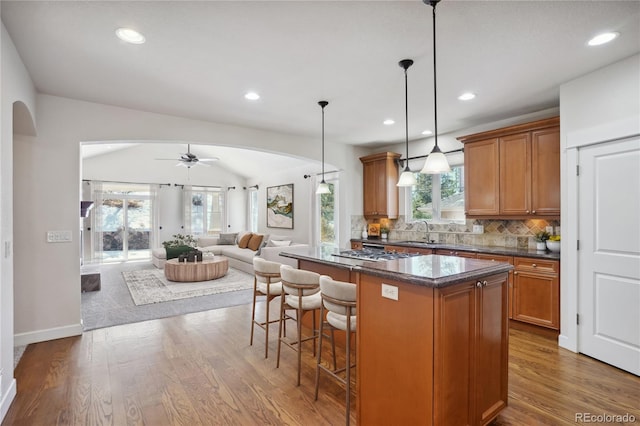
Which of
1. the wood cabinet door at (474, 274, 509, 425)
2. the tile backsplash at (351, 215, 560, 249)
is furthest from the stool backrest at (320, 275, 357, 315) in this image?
the tile backsplash at (351, 215, 560, 249)

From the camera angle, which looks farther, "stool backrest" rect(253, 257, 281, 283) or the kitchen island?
"stool backrest" rect(253, 257, 281, 283)

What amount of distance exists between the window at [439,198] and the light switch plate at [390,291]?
137 inches

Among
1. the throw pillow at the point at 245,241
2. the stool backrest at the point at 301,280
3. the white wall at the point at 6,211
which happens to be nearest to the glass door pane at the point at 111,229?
the throw pillow at the point at 245,241

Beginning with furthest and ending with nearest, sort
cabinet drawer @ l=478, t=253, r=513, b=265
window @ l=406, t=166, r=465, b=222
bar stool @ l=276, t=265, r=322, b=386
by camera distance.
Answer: window @ l=406, t=166, r=465, b=222 < cabinet drawer @ l=478, t=253, r=513, b=265 < bar stool @ l=276, t=265, r=322, b=386

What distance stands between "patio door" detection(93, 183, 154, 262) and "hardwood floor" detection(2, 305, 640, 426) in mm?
5951

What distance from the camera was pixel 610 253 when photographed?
9.46 ft

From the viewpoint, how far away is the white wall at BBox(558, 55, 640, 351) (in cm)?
277

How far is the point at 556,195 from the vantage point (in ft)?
12.0

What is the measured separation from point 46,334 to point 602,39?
19.3 ft

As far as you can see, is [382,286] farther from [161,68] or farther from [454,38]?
[161,68]

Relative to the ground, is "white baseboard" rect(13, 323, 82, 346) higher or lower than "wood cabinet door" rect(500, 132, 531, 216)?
lower

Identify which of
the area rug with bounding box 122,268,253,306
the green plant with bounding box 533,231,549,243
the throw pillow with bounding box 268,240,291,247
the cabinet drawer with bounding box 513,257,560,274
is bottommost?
the area rug with bounding box 122,268,253,306

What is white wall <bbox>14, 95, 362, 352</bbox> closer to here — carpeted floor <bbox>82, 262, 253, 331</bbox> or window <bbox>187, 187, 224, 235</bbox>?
carpeted floor <bbox>82, 262, 253, 331</bbox>

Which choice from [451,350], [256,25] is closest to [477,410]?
[451,350]
